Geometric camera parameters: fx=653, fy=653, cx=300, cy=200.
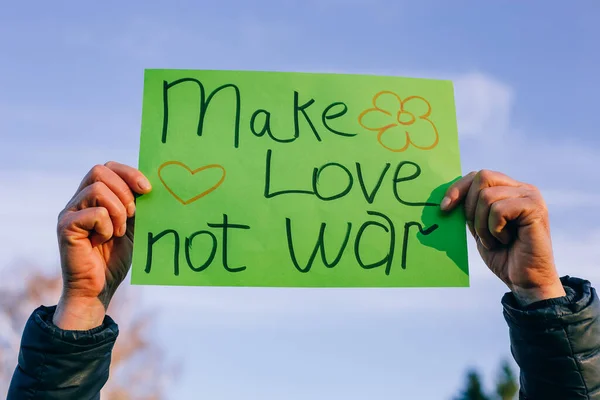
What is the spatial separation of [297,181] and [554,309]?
1172mm

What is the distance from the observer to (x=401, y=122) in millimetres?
2926

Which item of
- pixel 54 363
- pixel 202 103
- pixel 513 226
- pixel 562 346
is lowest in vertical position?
pixel 54 363

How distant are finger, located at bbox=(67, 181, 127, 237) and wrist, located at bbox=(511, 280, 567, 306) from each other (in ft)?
5.48

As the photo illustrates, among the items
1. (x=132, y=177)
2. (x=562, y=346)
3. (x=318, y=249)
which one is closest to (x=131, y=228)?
(x=132, y=177)

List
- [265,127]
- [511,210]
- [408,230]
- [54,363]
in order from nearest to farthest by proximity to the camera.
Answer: [511,210], [54,363], [408,230], [265,127]

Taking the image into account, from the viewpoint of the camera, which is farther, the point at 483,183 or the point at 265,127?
the point at 265,127

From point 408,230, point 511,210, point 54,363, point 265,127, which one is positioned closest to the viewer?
point 511,210

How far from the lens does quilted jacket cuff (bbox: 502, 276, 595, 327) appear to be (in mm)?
2619

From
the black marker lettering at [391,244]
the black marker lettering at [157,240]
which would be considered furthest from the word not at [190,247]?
the black marker lettering at [391,244]

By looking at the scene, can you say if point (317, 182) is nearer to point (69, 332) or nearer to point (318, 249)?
point (318, 249)

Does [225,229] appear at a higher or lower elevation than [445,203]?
lower

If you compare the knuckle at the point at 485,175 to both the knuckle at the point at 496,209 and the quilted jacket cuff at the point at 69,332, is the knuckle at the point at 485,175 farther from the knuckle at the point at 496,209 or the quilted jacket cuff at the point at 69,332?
the quilted jacket cuff at the point at 69,332

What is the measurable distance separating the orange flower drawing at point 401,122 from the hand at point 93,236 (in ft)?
3.38

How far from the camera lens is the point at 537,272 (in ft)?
8.77
